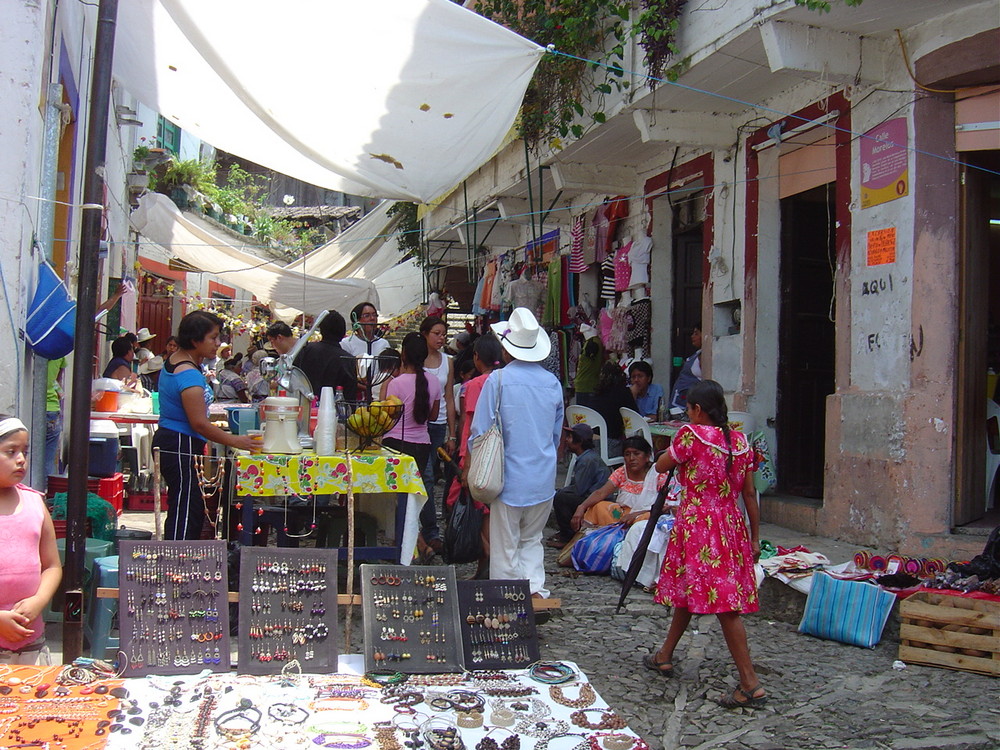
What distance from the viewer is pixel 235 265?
13.2 metres

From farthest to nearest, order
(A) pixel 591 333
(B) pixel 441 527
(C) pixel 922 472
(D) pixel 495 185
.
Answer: (D) pixel 495 185, (A) pixel 591 333, (B) pixel 441 527, (C) pixel 922 472

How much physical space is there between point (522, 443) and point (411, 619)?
1.36m

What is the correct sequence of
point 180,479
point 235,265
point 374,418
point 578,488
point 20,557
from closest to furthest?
point 20,557
point 180,479
point 374,418
point 578,488
point 235,265

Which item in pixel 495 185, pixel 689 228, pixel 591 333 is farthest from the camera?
pixel 495 185

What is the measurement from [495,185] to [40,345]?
869cm

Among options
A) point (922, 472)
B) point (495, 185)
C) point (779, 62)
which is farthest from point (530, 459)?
point (495, 185)

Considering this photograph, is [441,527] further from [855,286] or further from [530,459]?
[855,286]

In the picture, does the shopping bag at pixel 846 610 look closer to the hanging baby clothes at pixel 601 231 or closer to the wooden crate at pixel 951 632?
the wooden crate at pixel 951 632

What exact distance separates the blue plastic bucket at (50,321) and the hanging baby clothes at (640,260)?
7029 mm

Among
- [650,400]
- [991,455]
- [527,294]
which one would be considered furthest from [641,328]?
[991,455]

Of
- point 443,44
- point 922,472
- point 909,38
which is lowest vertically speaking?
point 922,472

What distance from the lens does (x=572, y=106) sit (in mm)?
9352

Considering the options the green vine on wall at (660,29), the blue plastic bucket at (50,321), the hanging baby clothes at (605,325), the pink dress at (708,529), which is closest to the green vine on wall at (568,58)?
the green vine on wall at (660,29)

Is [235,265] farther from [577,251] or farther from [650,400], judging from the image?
[650,400]
